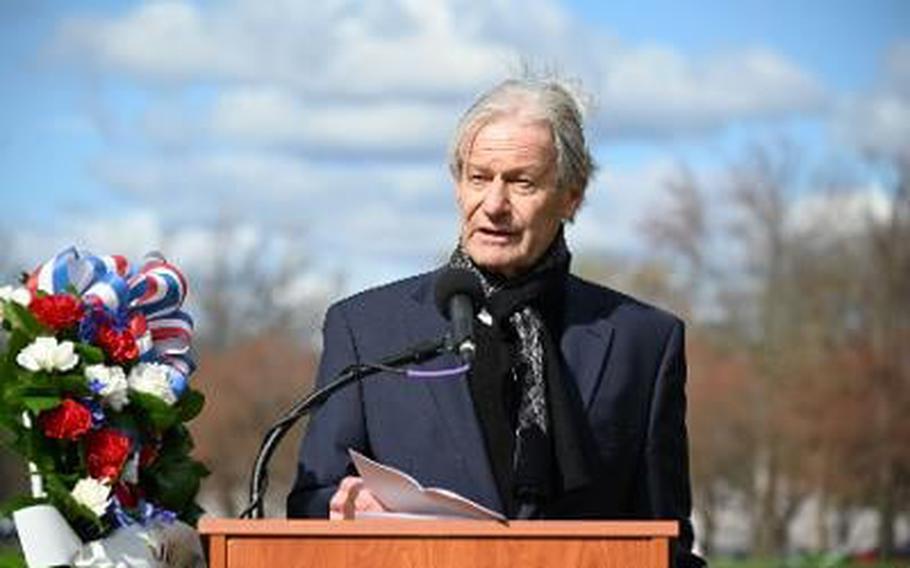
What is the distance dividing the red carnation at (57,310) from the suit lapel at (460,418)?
904mm

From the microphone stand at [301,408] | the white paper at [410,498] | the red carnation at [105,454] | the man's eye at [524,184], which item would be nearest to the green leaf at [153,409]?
the red carnation at [105,454]

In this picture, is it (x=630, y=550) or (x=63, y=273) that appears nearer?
(x=630, y=550)

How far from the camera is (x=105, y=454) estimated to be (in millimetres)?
4879

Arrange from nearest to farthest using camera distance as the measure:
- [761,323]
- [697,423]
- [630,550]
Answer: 1. [630,550]
2. [761,323]
3. [697,423]

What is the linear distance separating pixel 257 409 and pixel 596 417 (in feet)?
227

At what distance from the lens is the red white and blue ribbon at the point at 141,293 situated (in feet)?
16.5

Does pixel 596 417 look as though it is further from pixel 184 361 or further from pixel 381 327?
pixel 184 361

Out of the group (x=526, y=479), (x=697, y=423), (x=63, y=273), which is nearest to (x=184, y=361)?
(x=63, y=273)

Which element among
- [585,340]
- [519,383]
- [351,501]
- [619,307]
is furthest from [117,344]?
[619,307]

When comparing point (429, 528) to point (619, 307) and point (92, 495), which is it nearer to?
point (92, 495)

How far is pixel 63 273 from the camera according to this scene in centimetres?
503

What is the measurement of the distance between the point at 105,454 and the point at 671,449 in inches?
55.0

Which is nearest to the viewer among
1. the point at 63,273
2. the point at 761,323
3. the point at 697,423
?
the point at 63,273

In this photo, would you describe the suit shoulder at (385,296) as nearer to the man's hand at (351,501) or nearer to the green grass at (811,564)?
the man's hand at (351,501)
